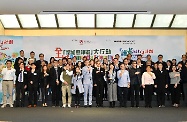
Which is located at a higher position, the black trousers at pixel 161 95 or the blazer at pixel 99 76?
the blazer at pixel 99 76

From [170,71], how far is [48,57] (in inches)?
170

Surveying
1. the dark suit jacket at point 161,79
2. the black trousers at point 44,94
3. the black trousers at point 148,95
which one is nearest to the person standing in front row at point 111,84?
the black trousers at point 148,95

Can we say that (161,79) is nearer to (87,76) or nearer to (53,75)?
(87,76)

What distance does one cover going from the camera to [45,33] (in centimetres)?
1345

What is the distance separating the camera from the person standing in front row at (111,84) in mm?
9664

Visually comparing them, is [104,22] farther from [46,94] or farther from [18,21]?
[46,94]

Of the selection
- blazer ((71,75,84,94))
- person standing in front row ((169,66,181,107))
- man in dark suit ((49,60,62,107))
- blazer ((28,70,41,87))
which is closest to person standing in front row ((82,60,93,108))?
blazer ((71,75,84,94))

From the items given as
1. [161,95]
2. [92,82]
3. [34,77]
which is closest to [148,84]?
[161,95]

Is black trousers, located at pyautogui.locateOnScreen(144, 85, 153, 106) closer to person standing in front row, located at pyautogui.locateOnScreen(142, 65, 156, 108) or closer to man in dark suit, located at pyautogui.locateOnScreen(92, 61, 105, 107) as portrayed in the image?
person standing in front row, located at pyautogui.locateOnScreen(142, 65, 156, 108)

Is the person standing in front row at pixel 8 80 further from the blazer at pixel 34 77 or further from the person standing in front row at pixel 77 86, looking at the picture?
the person standing in front row at pixel 77 86
